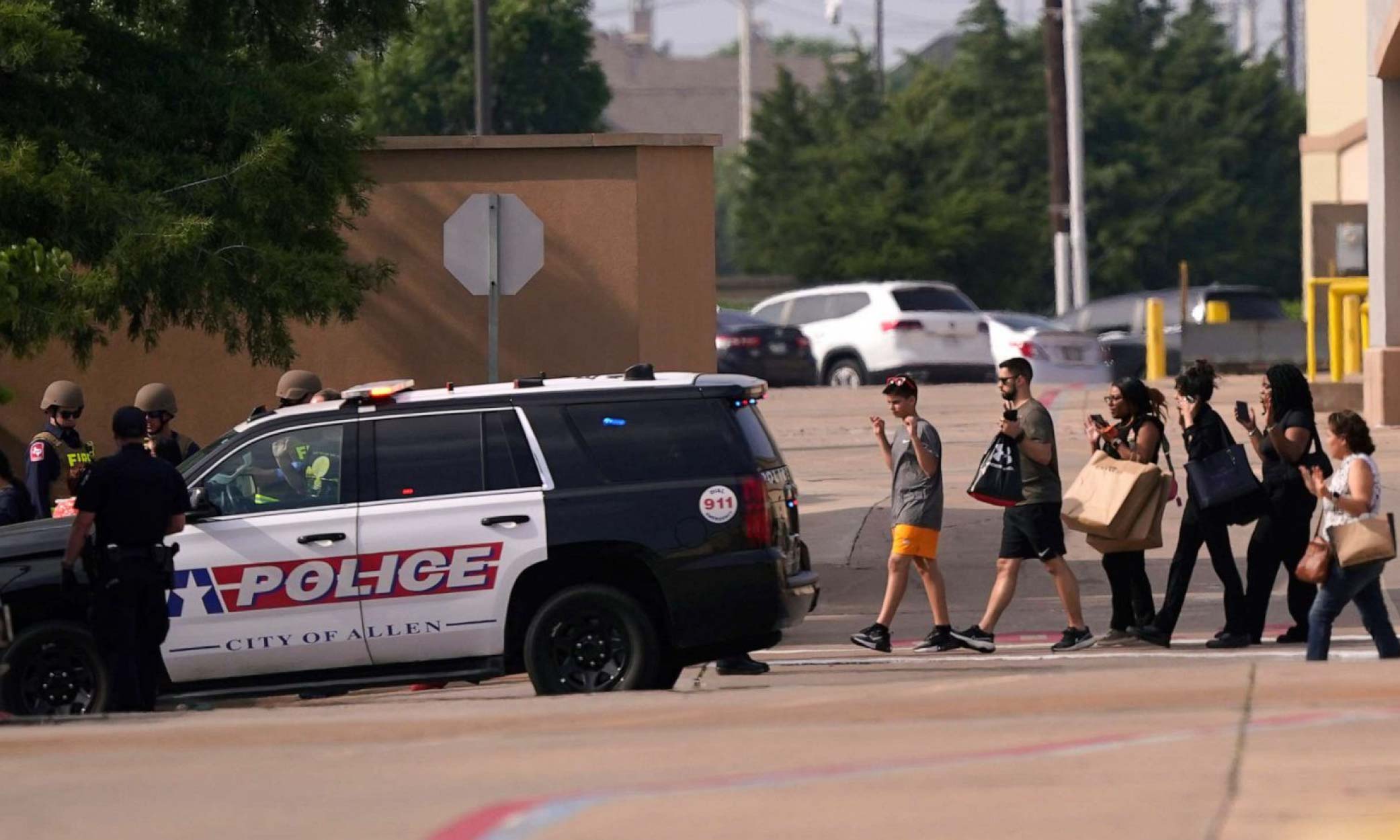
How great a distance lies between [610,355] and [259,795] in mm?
9676

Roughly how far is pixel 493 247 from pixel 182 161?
7.18 feet

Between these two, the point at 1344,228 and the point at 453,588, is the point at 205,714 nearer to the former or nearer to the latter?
the point at 453,588

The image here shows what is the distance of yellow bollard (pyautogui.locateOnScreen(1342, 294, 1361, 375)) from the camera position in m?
25.0

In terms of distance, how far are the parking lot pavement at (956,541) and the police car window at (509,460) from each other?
3.36m

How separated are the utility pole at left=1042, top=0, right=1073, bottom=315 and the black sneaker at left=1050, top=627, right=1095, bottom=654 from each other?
2744cm

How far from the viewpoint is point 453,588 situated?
9945 millimetres

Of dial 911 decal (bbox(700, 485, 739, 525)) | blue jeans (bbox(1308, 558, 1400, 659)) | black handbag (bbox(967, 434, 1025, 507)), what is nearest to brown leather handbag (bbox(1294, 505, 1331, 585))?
blue jeans (bbox(1308, 558, 1400, 659))

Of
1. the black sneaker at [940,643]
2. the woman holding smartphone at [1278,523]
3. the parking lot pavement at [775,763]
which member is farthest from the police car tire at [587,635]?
the woman holding smartphone at [1278,523]

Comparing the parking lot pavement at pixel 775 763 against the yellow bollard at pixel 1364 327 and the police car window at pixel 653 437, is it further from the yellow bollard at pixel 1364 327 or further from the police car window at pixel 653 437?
the yellow bollard at pixel 1364 327

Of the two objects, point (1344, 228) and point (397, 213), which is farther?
point (1344, 228)

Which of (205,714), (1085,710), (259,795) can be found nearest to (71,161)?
(205,714)

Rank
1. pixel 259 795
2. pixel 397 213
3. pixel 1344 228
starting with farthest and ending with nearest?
pixel 1344 228 → pixel 397 213 → pixel 259 795

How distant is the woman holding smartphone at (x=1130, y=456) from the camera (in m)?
12.1

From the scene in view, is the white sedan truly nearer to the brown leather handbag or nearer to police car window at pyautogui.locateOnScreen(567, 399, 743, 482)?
the brown leather handbag
